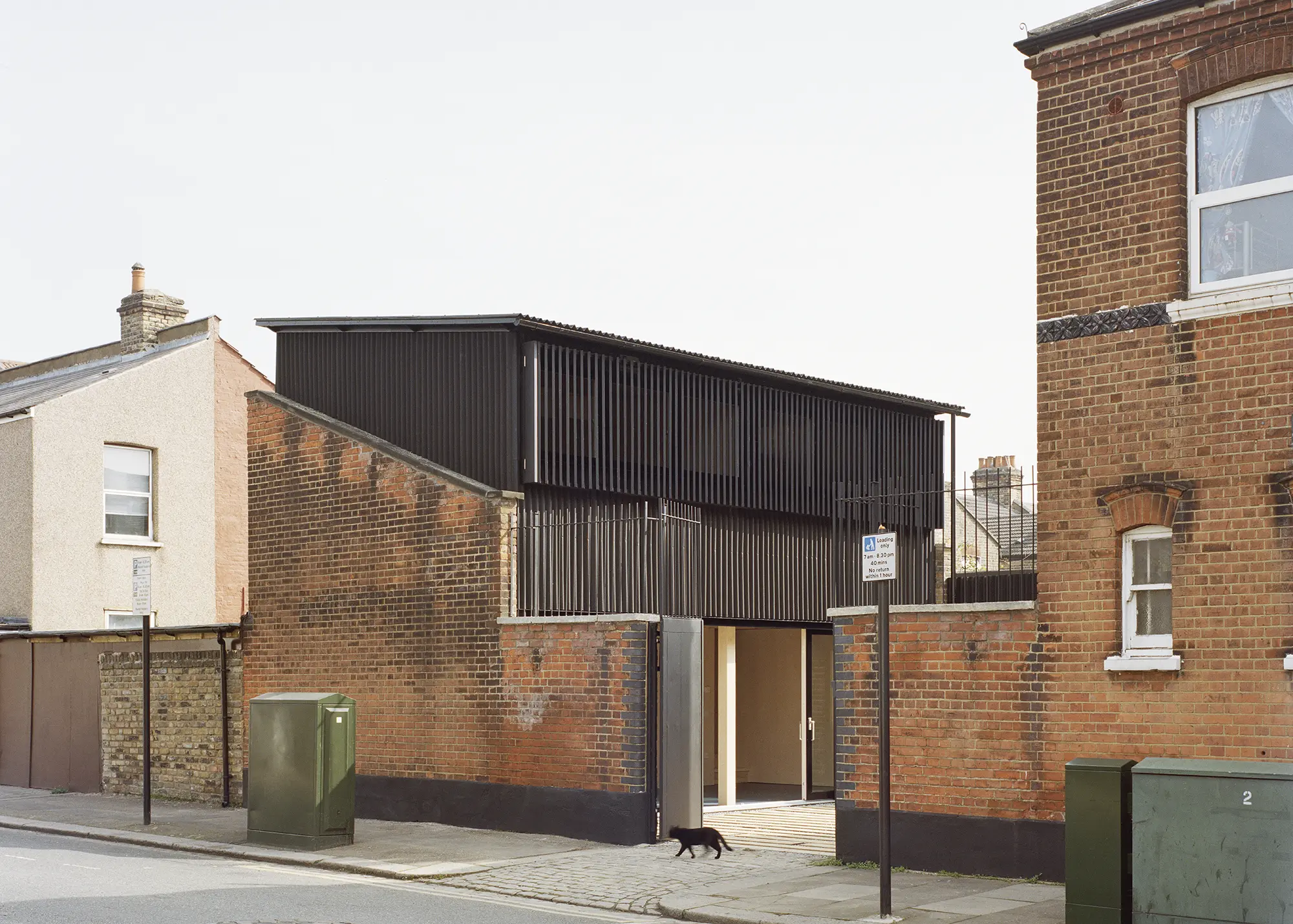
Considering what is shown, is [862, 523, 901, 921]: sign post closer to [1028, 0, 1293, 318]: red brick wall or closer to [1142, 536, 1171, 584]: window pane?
[1142, 536, 1171, 584]: window pane

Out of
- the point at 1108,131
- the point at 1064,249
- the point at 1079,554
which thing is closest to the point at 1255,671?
the point at 1079,554

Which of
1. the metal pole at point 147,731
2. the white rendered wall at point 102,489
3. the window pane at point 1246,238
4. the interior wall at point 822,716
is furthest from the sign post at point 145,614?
the window pane at point 1246,238

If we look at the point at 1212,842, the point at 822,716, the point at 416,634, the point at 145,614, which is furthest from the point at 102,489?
the point at 1212,842

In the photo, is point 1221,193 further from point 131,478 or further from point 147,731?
point 131,478

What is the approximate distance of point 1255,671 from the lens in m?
11.0

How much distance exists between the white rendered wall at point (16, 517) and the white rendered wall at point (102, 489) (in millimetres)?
172

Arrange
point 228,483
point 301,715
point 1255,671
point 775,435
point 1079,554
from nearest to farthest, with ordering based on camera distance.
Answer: point 1255,671, point 1079,554, point 301,715, point 775,435, point 228,483

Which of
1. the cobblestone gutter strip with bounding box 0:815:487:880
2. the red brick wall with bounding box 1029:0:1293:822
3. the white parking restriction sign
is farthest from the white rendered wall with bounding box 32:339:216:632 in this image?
the red brick wall with bounding box 1029:0:1293:822

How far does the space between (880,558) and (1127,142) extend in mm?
4264

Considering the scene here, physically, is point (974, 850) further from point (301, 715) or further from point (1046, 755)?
point (301, 715)

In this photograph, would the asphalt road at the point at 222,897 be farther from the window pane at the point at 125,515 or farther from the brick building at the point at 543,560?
the window pane at the point at 125,515

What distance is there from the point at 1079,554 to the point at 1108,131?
11.7 ft

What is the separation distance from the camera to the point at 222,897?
1137cm

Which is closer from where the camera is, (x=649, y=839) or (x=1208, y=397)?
(x=1208, y=397)
